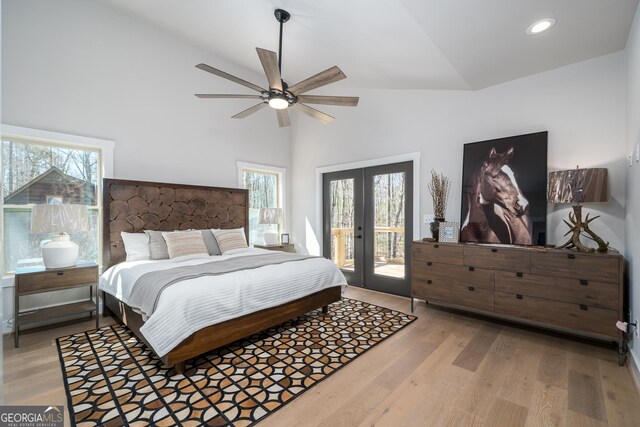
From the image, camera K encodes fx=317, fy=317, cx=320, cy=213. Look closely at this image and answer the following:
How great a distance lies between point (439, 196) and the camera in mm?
4141

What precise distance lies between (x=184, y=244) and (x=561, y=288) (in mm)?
4125

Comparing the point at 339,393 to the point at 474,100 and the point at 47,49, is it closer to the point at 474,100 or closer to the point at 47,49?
the point at 474,100

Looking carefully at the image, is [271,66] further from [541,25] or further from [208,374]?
[208,374]

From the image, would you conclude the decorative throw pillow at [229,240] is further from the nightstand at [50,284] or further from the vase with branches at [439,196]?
the vase with branches at [439,196]

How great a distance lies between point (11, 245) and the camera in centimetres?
Result: 343

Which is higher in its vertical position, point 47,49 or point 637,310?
point 47,49

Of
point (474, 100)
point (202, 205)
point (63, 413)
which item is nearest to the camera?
point (63, 413)

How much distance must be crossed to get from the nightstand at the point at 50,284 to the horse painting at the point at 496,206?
→ 14.3 ft

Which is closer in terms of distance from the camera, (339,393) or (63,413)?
(63,413)

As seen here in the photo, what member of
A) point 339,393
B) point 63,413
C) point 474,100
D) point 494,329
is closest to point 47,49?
point 63,413

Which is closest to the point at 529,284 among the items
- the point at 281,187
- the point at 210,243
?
the point at 210,243

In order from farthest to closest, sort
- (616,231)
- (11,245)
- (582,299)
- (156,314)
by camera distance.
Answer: (11,245) → (616,231) → (582,299) → (156,314)

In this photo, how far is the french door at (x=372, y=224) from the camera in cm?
471

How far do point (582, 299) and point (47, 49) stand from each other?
611 cm
